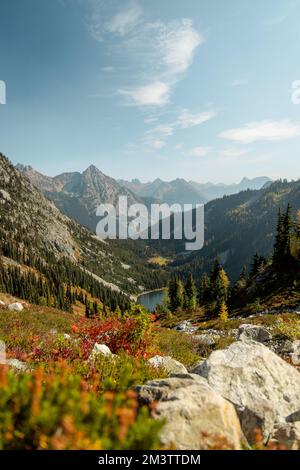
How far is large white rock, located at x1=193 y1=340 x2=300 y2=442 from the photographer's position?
6.21m

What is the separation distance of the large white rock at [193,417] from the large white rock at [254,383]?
1.65 metres

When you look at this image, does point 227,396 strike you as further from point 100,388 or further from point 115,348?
point 115,348

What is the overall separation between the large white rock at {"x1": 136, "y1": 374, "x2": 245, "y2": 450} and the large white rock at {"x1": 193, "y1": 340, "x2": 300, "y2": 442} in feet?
5.42

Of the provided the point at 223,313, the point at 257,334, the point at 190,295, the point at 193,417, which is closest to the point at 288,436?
the point at 193,417

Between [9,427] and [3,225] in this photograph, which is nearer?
[9,427]

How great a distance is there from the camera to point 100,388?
22.2ft

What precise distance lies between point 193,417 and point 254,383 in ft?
14.0

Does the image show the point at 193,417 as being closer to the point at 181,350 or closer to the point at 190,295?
the point at 181,350

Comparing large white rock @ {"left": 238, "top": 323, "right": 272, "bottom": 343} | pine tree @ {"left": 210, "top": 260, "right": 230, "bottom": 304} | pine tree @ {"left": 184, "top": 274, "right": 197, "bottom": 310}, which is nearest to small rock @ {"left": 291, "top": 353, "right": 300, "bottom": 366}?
large white rock @ {"left": 238, "top": 323, "right": 272, "bottom": 343}

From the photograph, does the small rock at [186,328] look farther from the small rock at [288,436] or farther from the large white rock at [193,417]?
the large white rock at [193,417]
